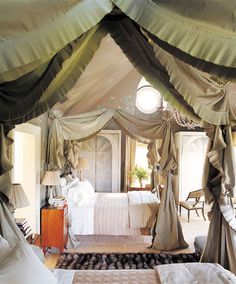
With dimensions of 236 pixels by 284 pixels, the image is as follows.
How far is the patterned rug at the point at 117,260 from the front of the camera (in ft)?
13.2

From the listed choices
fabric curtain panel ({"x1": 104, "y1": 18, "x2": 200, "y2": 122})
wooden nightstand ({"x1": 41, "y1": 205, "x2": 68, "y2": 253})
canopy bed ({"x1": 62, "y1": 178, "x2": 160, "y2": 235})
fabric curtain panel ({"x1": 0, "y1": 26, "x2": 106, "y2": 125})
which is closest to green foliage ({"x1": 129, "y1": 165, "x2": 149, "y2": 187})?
canopy bed ({"x1": 62, "y1": 178, "x2": 160, "y2": 235})

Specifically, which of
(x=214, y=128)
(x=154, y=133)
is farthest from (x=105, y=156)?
(x=214, y=128)

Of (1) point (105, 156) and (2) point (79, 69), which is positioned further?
(1) point (105, 156)

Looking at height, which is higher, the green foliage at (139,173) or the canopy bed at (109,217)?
the green foliage at (139,173)

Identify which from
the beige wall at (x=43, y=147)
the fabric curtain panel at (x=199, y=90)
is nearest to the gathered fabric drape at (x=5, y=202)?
the fabric curtain panel at (x=199, y=90)

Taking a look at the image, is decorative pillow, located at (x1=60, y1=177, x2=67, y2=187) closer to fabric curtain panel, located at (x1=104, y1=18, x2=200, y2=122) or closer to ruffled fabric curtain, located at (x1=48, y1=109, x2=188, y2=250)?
ruffled fabric curtain, located at (x1=48, y1=109, x2=188, y2=250)

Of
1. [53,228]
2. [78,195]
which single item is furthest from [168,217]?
[53,228]

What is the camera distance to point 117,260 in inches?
167

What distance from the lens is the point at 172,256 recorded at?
4465mm

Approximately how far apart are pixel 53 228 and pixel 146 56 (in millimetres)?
3296

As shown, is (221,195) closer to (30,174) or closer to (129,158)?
(30,174)

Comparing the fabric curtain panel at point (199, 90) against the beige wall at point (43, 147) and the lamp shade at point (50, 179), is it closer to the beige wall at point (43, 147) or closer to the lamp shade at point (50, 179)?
the lamp shade at point (50, 179)

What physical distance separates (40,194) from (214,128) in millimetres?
3220

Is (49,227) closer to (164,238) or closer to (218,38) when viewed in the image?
(164,238)
